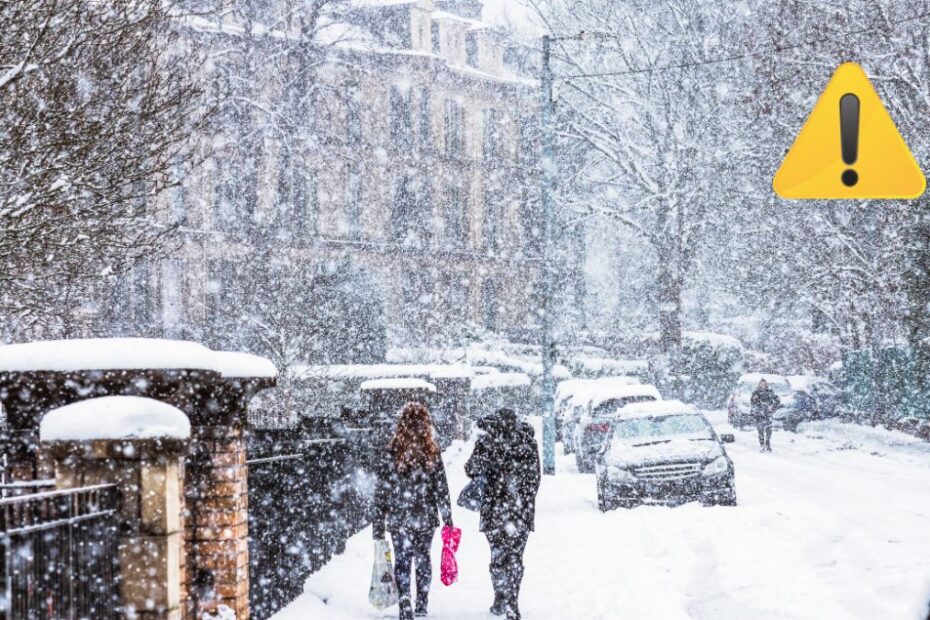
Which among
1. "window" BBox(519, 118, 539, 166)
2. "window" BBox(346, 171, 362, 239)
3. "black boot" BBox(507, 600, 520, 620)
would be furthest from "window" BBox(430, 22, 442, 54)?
"black boot" BBox(507, 600, 520, 620)

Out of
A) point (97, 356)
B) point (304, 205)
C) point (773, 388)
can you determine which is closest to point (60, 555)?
point (97, 356)

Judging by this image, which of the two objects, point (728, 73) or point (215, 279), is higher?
point (728, 73)

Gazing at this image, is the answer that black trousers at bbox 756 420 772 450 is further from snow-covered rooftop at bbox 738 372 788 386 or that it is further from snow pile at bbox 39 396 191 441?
snow pile at bbox 39 396 191 441

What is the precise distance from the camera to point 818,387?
38125mm

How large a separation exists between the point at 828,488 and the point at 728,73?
2114 centimetres

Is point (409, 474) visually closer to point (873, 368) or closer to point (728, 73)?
point (873, 368)

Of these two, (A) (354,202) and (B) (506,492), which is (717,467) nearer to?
(B) (506,492)

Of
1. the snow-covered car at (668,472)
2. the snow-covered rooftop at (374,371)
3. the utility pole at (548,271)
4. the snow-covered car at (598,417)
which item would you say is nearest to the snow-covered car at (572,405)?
the snow-covered car at (598,417)

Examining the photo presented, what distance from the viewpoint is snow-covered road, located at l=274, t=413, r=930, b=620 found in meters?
9.63

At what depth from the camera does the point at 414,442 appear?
9.41 m

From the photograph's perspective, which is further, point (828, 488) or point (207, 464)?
point (828, 488)

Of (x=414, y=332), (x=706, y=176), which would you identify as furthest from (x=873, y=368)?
(x=414, y=332)

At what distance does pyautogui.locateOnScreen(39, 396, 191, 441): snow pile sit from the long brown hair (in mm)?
3894

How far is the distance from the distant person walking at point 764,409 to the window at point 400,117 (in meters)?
32.0
